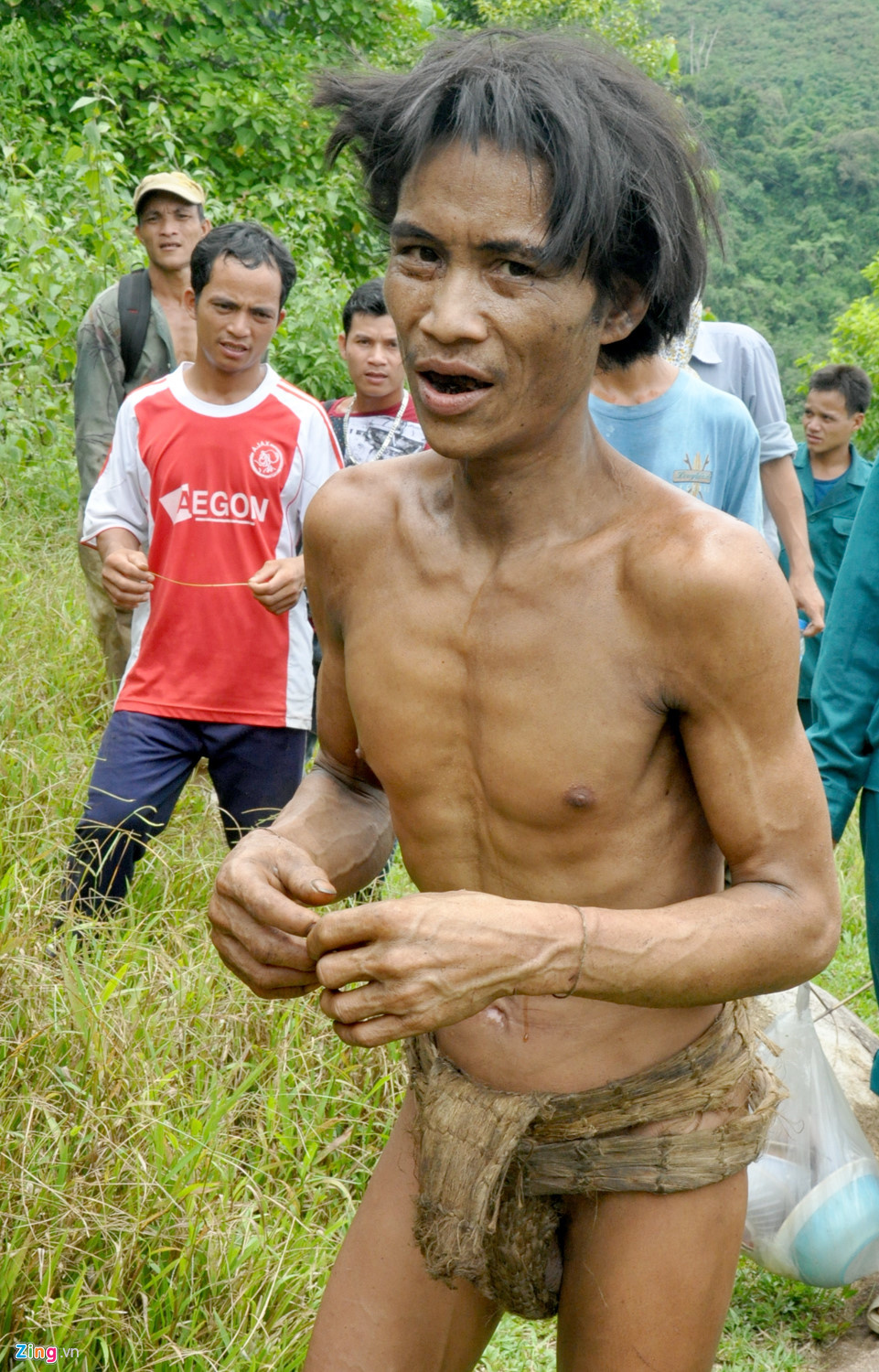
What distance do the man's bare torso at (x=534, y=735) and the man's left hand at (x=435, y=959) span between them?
25cm

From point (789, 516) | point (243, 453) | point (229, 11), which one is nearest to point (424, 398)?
point (243, 453)

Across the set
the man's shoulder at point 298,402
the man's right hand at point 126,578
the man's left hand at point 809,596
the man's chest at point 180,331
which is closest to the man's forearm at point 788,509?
the man's left hand at point 809,596

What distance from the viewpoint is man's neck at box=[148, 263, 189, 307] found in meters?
5.14

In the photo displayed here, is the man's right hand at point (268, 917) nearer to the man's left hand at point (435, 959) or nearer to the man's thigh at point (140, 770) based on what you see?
the man's left hand at point (435, 959)

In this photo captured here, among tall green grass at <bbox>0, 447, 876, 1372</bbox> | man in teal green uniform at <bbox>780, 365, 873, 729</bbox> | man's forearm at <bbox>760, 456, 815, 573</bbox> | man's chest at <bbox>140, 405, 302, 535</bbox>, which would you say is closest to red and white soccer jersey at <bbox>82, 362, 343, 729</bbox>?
man's chest at <bbox>140, 405, 302, 535</bbox>

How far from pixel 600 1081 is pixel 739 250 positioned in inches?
1177

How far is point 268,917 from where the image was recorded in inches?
68.2

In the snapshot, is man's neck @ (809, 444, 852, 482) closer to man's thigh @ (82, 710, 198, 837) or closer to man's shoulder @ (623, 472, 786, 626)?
man's thigh @ (82, 710, 198, 837)

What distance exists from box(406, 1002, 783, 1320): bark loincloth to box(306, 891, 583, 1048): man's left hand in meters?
0.37

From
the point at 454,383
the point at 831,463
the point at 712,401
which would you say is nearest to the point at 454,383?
the point at 454,383

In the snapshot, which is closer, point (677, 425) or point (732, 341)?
point (677, 425)

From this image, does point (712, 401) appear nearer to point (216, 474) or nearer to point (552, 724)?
point (216, 474)

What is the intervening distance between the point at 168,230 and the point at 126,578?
2.04 meters

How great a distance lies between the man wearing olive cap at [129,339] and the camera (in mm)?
4965
